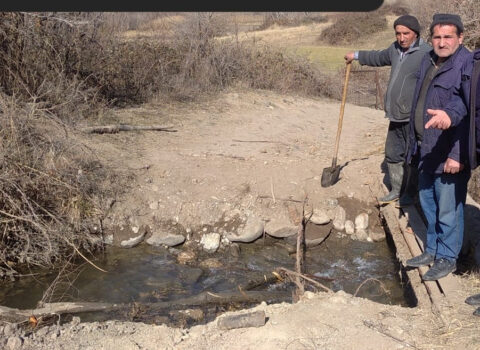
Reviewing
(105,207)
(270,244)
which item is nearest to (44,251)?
(105,207)

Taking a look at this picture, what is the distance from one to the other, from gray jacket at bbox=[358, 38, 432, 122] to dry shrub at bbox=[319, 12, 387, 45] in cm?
2097

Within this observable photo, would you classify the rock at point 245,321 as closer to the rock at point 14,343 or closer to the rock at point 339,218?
the rock at point 14,343

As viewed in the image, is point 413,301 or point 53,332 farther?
point 413,301

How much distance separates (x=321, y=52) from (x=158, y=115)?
13672 millimetres

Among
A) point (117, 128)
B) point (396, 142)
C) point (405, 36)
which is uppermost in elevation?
point (405, 36)

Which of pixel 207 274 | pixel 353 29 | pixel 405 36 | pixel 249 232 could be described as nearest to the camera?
pixel 405 36

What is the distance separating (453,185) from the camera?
4086 mm

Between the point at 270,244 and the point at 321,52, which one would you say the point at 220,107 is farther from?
the point at 321,52

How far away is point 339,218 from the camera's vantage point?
694 centimetres

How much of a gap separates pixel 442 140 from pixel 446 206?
51cm

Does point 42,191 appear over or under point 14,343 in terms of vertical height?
over

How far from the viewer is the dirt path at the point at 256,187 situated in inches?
149

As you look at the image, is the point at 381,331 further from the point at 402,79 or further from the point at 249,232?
the point at 249,232

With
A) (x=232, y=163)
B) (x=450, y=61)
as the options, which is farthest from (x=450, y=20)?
(x=232, y=163)
